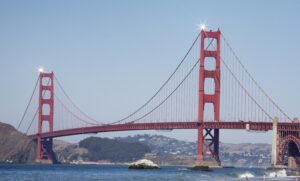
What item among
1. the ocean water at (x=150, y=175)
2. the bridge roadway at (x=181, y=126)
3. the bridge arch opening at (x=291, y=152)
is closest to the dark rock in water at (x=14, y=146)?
the bridge roadway at (x=181, y=126)

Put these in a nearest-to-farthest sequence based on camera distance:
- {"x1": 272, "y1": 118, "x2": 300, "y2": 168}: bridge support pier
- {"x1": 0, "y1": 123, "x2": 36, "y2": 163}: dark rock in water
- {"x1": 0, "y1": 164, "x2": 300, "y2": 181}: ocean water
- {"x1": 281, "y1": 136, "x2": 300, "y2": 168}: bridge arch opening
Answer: {"x1": 0, "y1": 164, "x2": 300, "y2": 181}: ocean water
{"x1": 272, "y1": 118, "x2": 300, "y2": 168}: bridge support pier
{"x1": 281, "y1": 136, "x2": 300, "y2": 168}: bridge arch opening
{"x1": 0, "y1": 123, "x2": 36, "y2": 163}: dark rock in water

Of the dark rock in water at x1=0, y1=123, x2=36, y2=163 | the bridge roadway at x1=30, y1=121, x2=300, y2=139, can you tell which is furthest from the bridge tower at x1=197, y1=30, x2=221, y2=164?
the dark rock in water at x1=0, y1=123, x2=36, y2=163

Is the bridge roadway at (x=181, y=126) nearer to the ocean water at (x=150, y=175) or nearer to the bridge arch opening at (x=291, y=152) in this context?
the bridge arch opening at (x=291, y=152)

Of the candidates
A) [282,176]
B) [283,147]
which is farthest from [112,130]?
[282,176]

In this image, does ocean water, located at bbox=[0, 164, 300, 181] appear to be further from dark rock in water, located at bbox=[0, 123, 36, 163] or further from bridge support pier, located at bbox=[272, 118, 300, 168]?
dark rock in water, located at bbox=[0, 123, 36, 163]

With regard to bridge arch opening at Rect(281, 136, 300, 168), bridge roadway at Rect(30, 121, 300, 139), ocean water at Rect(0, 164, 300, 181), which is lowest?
ocean water at Rect(0, 164, 300, 181)

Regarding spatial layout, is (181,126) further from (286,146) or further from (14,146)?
(14,146)

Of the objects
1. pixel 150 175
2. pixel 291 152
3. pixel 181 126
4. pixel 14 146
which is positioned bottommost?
pixel 150 175

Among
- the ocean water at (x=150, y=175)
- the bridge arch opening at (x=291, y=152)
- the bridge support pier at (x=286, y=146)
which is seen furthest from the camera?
the bridge arch opening at (x=291, y=152)

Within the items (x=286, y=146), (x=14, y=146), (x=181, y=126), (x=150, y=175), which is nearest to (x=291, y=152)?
(x=286, y=146)
